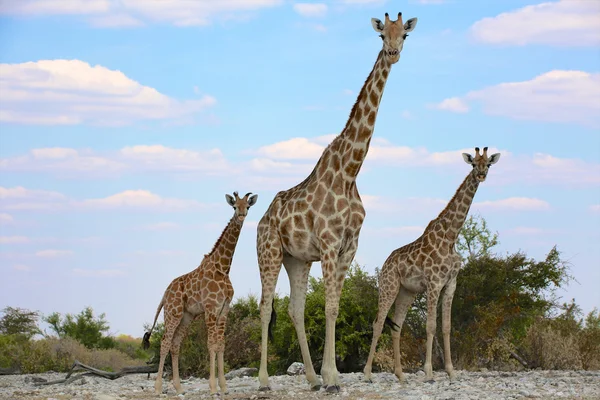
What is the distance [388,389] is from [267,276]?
2748 mm

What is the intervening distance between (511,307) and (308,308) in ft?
16.4

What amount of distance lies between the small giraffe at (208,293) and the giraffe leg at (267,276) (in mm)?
534

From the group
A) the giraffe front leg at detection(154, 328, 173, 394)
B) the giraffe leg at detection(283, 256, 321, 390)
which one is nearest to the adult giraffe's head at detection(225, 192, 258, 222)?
the giraffe leg at detection(283, 256, 321, 390)

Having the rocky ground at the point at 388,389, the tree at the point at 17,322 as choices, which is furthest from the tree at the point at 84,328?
the rocky ground at the point at 388,389

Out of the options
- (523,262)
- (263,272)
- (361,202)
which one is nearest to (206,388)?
(263,272)

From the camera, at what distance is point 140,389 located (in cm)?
1449

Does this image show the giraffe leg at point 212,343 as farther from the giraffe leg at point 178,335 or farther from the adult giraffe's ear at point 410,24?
the adult giraffe's ear at point 410,24

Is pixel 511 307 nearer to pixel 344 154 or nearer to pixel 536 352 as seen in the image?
pixel 536 352

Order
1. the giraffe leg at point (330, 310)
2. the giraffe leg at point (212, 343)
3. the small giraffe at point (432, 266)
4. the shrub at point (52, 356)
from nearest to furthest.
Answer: the giraffe leg at point (330, 310) < the giraffe leg at point (212, 343) < the small giraffe at point (432, 266) < the shrub at point (52, 356)

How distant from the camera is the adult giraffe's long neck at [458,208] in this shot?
1452cm

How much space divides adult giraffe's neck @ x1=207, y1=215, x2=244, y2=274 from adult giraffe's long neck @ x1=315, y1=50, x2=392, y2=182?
5.76 ft

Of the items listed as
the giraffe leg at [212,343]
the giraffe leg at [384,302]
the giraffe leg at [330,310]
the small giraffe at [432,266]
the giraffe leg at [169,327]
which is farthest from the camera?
the giraffe leg at [384,302]

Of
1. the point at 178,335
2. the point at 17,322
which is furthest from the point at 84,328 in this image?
the point at 178,335

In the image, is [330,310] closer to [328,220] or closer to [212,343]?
[328,220]
